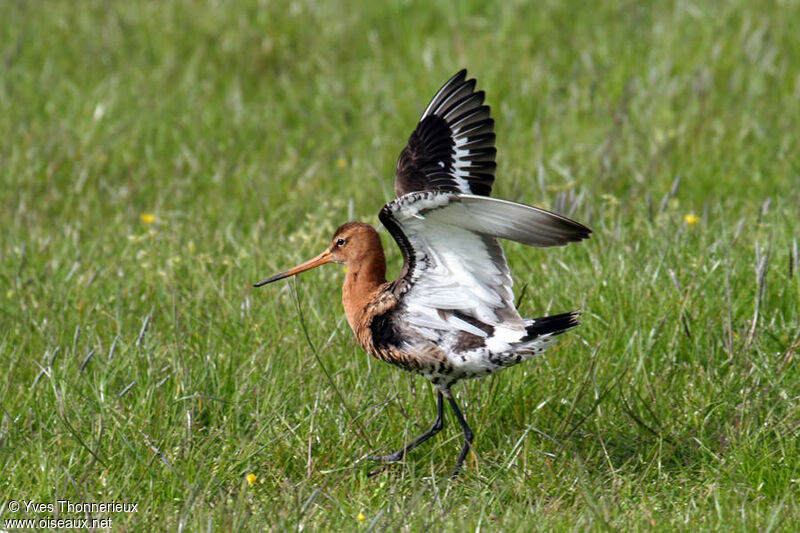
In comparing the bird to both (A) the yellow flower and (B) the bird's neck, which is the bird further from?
(A) the yellow flower

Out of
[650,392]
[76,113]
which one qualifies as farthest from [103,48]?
[650,392]

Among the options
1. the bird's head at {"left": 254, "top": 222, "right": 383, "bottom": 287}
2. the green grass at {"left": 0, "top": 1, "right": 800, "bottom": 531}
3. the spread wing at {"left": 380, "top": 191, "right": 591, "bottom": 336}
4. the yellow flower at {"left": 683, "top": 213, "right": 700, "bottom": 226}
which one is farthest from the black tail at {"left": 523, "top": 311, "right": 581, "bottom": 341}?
the yellow flower at {"left": 683, "top": 213, "right": 700, "bottom": 226}

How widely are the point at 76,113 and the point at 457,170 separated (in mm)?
3978

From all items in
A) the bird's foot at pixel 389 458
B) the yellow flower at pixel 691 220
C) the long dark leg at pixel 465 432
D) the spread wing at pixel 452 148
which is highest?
the spread wing at pixel 452 148

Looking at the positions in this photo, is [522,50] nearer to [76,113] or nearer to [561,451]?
[76,113]

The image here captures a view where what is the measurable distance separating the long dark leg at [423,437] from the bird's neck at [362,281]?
46 centimetres

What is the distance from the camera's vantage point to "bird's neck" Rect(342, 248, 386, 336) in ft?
15.1

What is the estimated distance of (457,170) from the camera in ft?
15.3

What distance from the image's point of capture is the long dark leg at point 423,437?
4.33 m

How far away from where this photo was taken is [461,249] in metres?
4.25

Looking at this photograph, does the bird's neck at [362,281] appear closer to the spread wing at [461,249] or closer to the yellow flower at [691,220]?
the spread wing at [461,249]

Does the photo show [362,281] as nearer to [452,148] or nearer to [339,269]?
[452,148]
